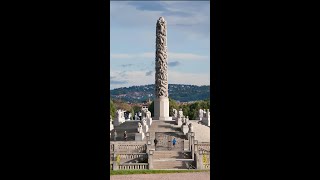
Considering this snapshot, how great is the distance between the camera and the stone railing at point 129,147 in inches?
878

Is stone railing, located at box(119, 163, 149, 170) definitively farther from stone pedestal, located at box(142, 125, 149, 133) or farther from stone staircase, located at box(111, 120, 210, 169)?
stone pedestal, located at box(142, 125, 149, 133)

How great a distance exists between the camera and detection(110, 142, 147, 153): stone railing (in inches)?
878

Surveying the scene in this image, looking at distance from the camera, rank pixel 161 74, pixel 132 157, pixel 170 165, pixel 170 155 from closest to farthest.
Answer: pixel 170 165
pixel 132 157
pixel 170 155
pixel 161 74

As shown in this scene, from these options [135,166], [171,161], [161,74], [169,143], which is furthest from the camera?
[161,74]

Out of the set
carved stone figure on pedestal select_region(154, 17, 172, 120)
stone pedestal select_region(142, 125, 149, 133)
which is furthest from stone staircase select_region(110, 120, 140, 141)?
carved stone figure on pedestal select_region(154, 17, 172, 120)

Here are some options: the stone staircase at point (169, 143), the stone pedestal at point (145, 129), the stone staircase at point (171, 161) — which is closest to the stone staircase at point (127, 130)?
the stone staircase at point (169, 143)

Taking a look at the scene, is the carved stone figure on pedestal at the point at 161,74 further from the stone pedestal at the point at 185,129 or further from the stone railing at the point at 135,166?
the stone railing at the point at 135,166

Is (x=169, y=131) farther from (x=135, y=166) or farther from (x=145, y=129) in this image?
(x=135, y=166)

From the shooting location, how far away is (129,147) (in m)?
22.7

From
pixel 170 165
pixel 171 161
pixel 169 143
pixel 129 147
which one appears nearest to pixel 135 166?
pixel 170 165
